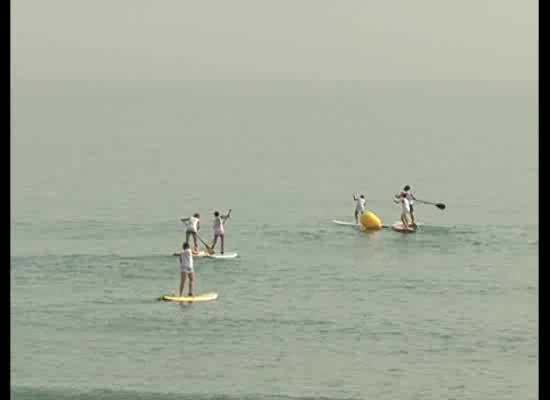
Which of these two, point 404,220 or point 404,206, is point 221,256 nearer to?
point 404,206

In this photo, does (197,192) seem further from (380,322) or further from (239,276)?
(380,322)

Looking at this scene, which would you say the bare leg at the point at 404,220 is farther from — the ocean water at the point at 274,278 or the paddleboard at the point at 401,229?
the ocean water at the point at 274,278

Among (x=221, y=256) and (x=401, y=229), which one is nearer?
(x=221, y=256)

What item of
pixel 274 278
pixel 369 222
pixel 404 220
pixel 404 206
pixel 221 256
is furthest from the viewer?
pixel 369 222

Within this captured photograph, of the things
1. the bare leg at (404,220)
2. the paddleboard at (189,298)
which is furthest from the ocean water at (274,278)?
the bare leg at (404,220)

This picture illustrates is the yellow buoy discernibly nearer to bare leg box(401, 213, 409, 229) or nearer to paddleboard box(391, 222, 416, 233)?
paddleboard box(391, 222, 416, 233)

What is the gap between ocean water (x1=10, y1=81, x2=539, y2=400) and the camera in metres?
21.5

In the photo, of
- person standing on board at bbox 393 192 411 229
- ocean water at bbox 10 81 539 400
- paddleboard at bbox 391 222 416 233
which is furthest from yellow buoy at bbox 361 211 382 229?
person standing on board at bbox 393 192 411 229

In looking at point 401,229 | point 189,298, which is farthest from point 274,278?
point 401,229

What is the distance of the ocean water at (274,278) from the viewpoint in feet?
70.6

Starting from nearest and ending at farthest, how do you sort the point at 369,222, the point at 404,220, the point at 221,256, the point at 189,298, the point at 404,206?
the point at 189,298
the point at 221,256
the point at 404,206
the point at 404,220
the point at 369,222

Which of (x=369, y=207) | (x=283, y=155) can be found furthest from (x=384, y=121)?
(x=369, y=207)

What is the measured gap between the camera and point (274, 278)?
105 feet
